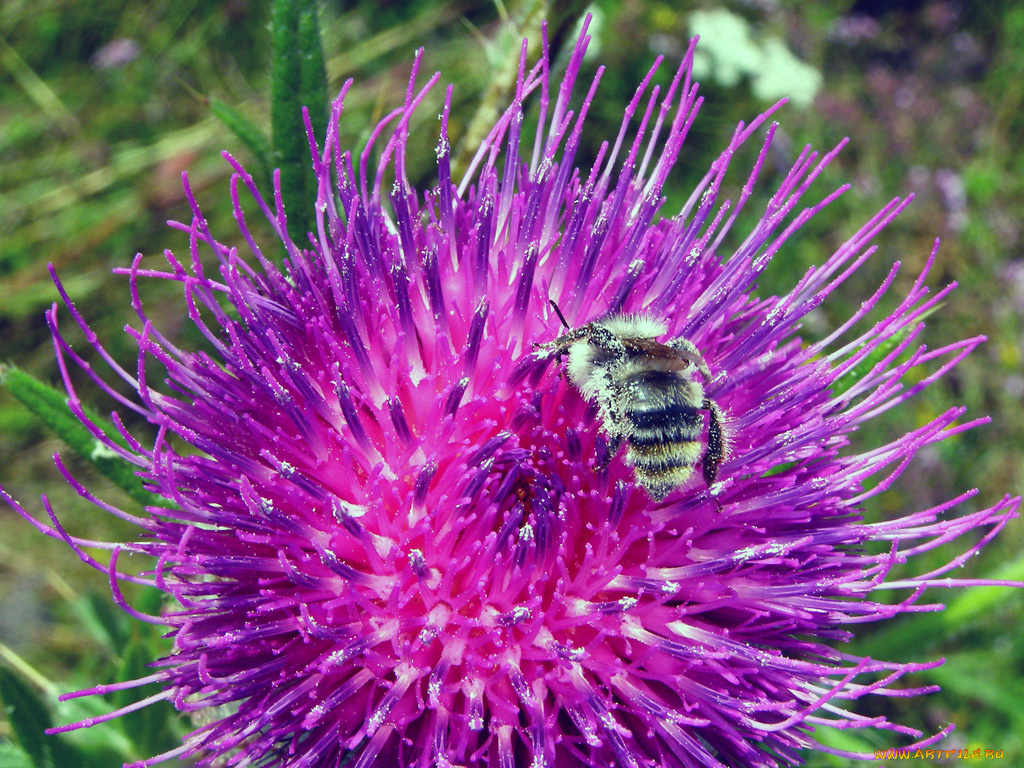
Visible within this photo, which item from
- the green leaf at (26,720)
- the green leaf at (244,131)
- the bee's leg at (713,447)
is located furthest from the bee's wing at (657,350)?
the green leaf at (26,720)

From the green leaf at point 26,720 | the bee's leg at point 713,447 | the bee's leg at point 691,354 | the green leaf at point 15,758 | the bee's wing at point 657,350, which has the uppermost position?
the bee's leg at point 691,354

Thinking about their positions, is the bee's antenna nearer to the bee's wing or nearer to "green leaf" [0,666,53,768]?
the bee's wing

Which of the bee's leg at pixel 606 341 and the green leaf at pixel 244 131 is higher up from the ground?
the green leaf at pixel 244 131

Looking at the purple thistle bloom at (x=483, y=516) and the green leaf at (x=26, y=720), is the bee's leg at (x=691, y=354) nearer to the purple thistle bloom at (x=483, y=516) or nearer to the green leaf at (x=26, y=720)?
the purple thistle bloom at (x=483, y=516)

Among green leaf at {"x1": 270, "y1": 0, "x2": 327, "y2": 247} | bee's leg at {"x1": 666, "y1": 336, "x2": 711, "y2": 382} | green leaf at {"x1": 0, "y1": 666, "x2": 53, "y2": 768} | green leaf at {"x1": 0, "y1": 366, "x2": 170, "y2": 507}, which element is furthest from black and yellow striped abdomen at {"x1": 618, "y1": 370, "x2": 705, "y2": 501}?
green leaf at {"x1": 0, "y1": 666, "x2": 53, "y2": 768}

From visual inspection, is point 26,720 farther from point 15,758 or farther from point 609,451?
point 609,451

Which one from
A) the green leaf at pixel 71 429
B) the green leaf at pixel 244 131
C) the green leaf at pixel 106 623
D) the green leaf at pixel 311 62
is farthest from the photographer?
the green leaf at pixel 106 623

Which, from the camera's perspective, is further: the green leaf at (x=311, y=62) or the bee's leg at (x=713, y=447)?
the green leaf at (x=311, y=62)
